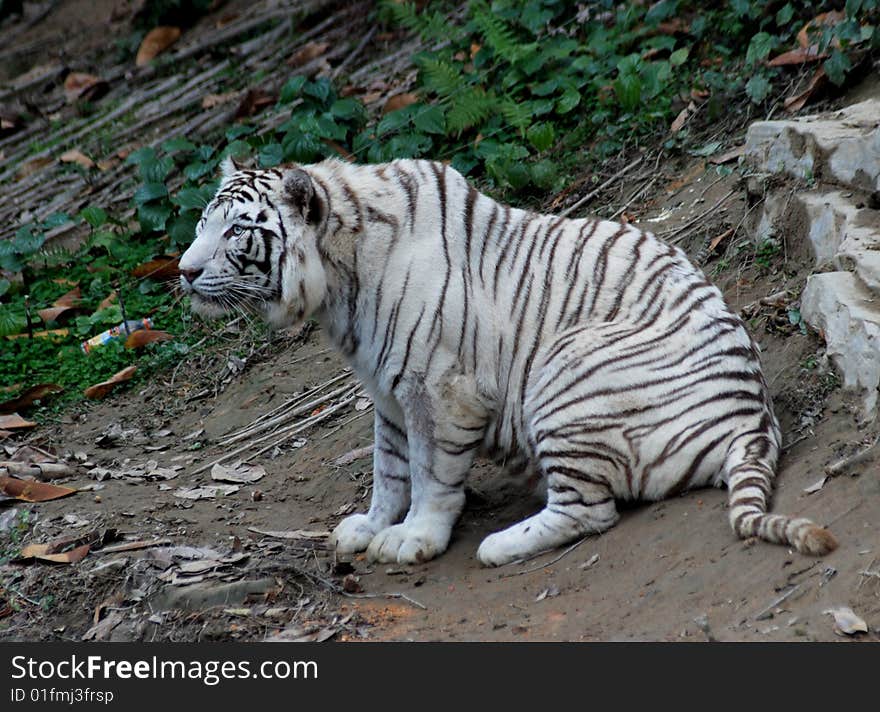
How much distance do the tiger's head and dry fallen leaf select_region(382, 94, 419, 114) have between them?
3.93 meters

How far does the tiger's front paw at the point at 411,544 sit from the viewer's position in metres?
4.86

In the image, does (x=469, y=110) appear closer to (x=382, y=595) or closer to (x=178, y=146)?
(x=178, y=146)

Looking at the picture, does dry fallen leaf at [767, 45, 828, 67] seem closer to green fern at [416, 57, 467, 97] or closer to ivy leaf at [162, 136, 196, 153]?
green fern at [416, 57, 467, 97]

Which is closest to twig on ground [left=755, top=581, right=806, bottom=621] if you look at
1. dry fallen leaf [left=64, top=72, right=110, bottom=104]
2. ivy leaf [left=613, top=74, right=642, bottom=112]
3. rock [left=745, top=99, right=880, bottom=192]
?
rock [left=745, top=99, right=880, bottom=192]

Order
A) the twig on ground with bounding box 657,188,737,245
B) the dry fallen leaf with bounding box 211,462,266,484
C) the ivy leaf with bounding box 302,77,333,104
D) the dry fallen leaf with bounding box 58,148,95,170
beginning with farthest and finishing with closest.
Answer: the dry fallen leaf with bounding box 58,148,95,170 < the ivy leaf with bounding box 302,77,333,104 < the twig on ground with bounding box 657,188,737,245 < the dry fallen leaf with bounding box 211,462,266,484

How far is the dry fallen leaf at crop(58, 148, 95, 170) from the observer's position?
9.45 metres

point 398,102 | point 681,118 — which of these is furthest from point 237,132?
point 681,118

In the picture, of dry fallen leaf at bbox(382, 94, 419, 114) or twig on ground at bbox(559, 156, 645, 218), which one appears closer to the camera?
twig on ground at bbox(559, 156, 645, 218)

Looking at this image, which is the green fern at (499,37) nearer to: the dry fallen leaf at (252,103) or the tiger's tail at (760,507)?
the dry fallen leaf at (252,103)

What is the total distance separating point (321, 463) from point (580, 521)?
6.61 feet

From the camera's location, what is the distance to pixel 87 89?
35.4 ft

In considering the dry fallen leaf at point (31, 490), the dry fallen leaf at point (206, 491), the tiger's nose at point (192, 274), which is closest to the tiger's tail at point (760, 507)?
the tiger's nose at point (192, 274)
